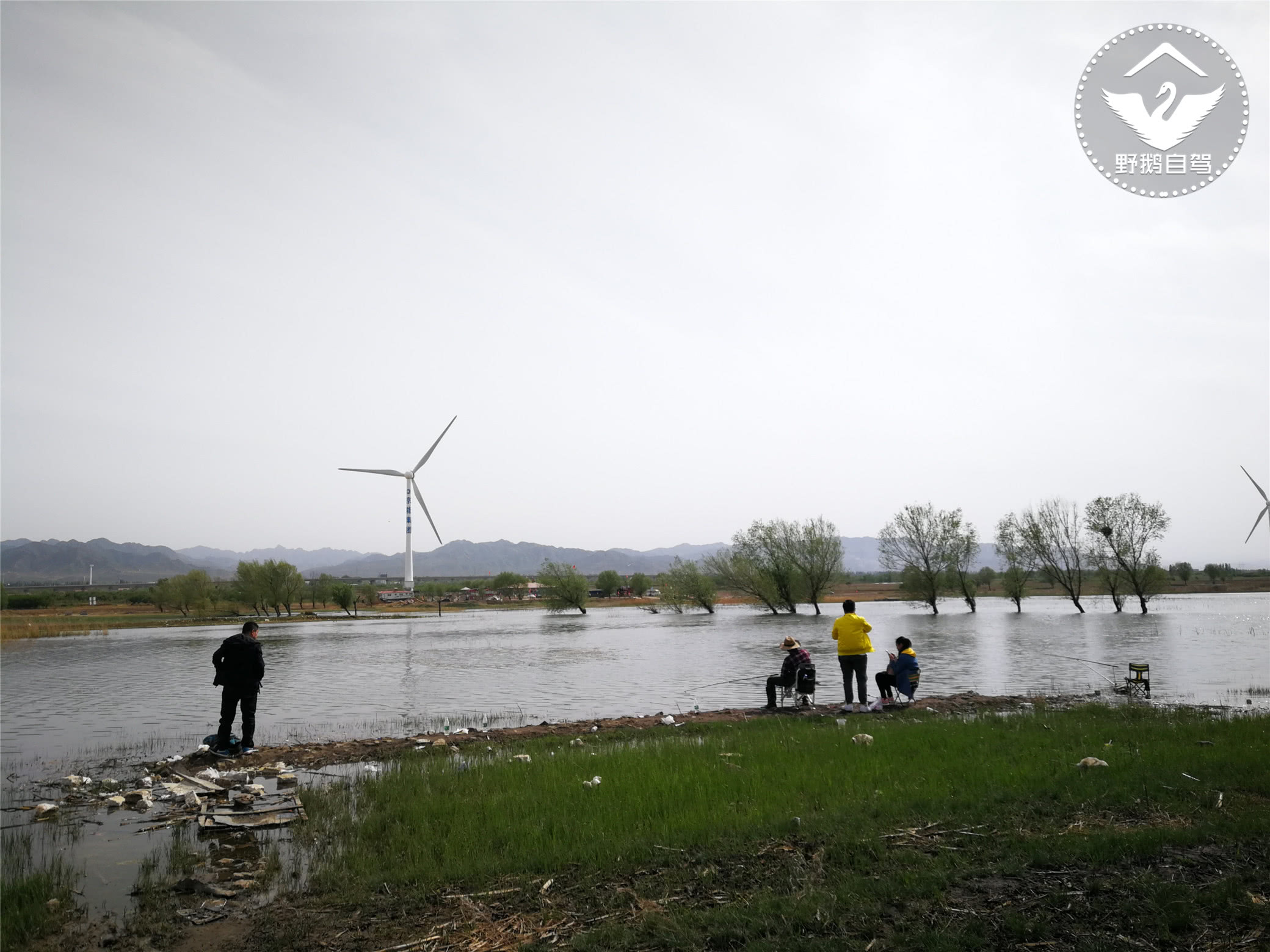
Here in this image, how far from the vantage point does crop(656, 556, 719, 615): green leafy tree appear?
4067 inches

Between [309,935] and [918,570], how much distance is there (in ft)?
310

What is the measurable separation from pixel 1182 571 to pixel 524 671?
146 m

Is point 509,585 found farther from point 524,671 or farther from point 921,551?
point 524,671

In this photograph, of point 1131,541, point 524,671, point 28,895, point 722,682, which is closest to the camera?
point 28,895

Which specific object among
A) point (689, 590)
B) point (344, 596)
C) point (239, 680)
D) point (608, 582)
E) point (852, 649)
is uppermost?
point (852, 649)

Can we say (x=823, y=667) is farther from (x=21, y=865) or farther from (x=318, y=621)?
(x=318, y=621)

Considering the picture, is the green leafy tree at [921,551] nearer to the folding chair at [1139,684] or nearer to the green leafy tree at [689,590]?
the green leafy tree at [689,590]

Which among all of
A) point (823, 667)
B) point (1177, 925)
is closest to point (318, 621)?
point (823, 667)

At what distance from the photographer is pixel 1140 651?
121ft

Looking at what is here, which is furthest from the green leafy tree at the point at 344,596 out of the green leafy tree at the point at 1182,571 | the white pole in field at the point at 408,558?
the green leafy tree at the point at 1182,571

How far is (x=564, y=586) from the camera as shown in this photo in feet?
371

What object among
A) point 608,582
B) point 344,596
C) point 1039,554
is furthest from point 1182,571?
point 344,596

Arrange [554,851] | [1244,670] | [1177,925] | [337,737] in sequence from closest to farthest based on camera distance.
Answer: [1177,925] → [554,851] → [337,737] → [1244,670]

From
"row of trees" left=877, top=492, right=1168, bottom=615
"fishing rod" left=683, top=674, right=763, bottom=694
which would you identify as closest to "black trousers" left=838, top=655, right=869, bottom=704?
"fishing rod" left=683, top=674, right=763, bottom=694
